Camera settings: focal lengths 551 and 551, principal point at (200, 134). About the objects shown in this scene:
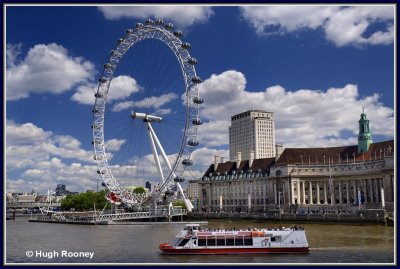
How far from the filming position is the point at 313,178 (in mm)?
97375

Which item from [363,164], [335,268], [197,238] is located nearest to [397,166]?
[335,268]

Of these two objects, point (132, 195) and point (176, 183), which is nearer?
point (176, 183)

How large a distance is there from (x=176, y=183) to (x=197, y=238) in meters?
38.0

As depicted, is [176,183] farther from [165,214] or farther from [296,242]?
[296,242]

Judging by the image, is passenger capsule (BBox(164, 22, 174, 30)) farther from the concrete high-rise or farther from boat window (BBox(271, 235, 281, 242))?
the concrete high-rise

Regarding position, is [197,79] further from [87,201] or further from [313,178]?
[87,201]

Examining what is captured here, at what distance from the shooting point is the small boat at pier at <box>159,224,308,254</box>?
33.8 meters

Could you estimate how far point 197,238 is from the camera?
34.6 meters

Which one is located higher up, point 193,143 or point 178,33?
point 178,33

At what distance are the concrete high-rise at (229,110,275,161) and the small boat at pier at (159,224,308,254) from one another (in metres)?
127

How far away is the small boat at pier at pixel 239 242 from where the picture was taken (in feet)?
111

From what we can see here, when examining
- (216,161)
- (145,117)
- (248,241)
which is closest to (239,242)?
(248,241)

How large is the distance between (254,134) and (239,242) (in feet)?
432

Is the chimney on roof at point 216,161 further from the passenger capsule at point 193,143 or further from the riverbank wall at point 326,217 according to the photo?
the passenger capsule at point 193,143
